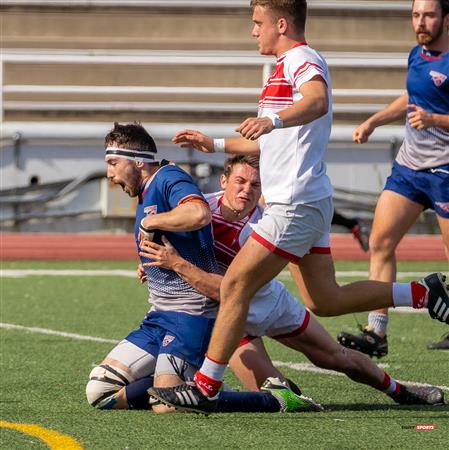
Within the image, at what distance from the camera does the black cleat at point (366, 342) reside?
299 inches

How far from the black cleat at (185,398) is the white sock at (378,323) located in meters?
2.11

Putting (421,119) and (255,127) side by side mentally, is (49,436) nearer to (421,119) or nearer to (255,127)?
(255,127)

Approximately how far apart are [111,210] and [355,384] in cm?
944

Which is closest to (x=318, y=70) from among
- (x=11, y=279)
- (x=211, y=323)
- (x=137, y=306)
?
(x=211, y=323)

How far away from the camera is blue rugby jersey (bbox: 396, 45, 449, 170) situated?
8.35 meters

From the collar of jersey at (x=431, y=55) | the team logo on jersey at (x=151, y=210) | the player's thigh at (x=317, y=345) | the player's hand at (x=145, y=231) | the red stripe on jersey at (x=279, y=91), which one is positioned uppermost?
the red stripe on jersey at (x=279, y=91)

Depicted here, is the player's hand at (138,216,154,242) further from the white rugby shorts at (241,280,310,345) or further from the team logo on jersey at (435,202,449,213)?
the team logo on jersey at (435,202,449,213)

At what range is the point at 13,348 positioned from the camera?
28.0 ft

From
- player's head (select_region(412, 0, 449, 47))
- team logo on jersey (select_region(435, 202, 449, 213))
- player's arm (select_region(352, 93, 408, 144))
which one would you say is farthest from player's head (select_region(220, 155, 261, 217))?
player's head (select_region(412, 0, 449, 47))

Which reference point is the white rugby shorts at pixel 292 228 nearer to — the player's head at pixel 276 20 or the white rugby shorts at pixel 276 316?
the white rugby shorts at pixel 276 316

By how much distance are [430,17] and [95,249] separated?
8.22 m

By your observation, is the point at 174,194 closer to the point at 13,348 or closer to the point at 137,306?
the point at 13,348

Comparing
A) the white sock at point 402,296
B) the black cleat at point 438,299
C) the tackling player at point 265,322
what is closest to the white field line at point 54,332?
the tackling player at point 265,322

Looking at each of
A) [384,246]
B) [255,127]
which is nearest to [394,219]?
[384,246]
